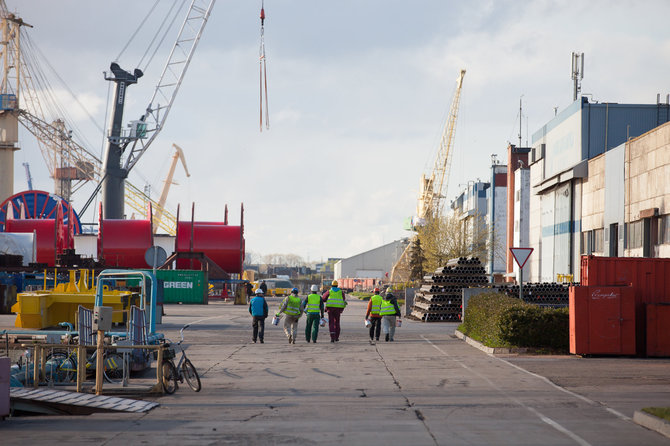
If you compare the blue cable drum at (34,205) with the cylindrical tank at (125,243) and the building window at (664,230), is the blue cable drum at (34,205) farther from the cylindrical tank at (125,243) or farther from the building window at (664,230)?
the building window at (664,230)

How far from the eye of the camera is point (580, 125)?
51.6 meters

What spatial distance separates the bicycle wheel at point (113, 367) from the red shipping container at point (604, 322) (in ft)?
34.5

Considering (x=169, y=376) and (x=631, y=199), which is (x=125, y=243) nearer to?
(x=631, y=199)

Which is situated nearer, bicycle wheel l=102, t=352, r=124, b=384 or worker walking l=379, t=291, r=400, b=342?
bicycle wheel l=102, t=352, r=124, b=384

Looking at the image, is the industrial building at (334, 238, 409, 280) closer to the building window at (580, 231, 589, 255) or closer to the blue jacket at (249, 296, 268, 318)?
the building window at (580, 231, 589, 255)

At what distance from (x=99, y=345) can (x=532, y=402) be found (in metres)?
6.68

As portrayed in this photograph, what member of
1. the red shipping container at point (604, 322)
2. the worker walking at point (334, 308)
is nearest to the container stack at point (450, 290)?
the worker walking at point (334, 308)

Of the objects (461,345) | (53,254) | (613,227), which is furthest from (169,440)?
(53,254)

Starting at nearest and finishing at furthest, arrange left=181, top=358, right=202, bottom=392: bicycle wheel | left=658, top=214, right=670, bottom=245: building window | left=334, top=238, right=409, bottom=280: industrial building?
left=181, top=358, right=202, bottom=392: bicycle wheel, left=658, top=214, right=670, bottom=245: building window, left=334, top=238, right=409, bottom=280: industrial building

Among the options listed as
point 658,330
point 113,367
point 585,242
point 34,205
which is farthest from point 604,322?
point 34,205

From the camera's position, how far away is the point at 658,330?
18.6m

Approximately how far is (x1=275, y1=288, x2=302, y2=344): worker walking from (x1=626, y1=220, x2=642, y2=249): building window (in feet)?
70.2

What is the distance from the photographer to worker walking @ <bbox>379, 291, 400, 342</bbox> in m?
23.6

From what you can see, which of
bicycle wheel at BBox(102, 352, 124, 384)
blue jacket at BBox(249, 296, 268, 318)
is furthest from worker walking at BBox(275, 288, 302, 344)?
bicycle wheel at BBox(102, 352, 124, 384)
